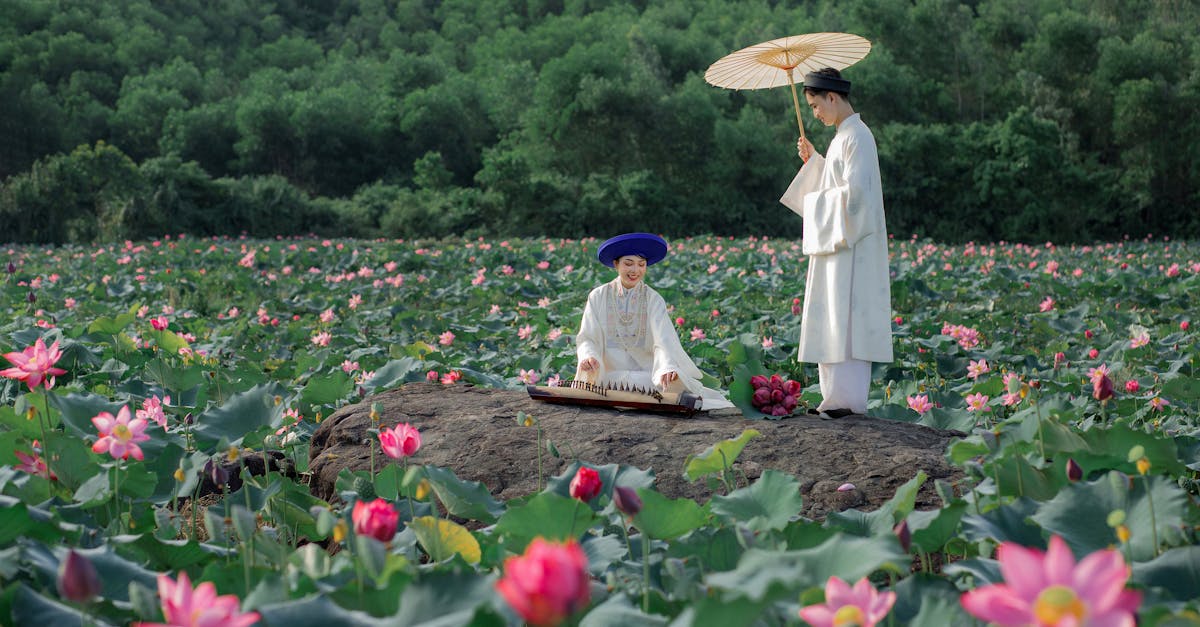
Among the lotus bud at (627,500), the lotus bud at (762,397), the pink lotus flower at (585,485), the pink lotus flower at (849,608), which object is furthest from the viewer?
the lotus bud at (762,397)

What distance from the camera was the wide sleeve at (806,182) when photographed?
180 inches

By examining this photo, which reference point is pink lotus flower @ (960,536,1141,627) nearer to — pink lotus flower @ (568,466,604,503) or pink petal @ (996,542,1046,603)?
pink petal @ (996,542,1046,603)

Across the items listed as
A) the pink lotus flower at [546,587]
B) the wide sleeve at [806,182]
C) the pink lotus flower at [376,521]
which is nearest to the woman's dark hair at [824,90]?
the wide sleeve at [806,182]

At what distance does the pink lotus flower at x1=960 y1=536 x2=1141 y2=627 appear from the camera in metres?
1.08

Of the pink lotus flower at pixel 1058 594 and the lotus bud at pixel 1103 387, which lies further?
the lotus bud at pixel 1103 387

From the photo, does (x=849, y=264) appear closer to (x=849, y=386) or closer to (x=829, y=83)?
(x=849, y=386)

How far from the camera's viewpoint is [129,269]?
12.1 m

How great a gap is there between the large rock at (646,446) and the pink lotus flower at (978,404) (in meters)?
0.45

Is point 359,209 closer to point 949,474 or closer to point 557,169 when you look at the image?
point 557,169

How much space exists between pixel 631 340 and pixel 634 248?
390mm

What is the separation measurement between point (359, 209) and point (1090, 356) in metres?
22.1

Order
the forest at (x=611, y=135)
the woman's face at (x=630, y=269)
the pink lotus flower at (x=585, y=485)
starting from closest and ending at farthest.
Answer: the pink lotus flower at (x=585, y=485) < the woman's face at (x=630, y=269) < the forest at (x=611, y=135)

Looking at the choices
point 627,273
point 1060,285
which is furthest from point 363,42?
point 627,273

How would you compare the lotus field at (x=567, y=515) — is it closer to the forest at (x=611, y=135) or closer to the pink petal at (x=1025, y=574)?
the pink petal at (x=1025, y=574)
